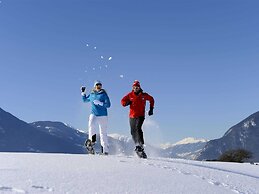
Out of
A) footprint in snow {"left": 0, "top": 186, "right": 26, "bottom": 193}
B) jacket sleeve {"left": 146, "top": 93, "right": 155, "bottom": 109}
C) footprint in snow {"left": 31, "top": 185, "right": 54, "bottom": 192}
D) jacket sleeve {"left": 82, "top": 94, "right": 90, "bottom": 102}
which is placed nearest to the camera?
footprint in snow {"left": 0, "top": 186, "right": 26, "bottom": 193}

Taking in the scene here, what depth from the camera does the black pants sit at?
626 inches

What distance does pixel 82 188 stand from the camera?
27.4 ft

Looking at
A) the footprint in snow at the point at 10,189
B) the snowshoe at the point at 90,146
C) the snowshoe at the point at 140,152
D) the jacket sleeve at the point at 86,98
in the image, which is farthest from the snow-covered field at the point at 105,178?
the jacket sleeve at the point at 86,98

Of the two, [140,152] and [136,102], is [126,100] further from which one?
[140,152]

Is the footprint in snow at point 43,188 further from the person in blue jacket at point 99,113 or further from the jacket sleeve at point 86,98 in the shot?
the jacket sleeve at point 86,98

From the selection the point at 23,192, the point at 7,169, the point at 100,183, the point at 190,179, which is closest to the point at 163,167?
the point at 190,179

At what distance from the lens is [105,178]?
9445 millimetres

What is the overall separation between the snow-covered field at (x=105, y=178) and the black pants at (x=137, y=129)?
3.64m

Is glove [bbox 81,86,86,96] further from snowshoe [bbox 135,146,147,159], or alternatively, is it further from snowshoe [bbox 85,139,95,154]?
snowshoe [bbox 135,146,147,159]

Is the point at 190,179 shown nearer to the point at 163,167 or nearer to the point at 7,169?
the point at 163,167

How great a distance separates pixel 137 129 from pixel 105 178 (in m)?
6.54

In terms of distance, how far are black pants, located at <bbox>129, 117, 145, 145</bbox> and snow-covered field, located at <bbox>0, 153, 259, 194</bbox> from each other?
3.64 metres

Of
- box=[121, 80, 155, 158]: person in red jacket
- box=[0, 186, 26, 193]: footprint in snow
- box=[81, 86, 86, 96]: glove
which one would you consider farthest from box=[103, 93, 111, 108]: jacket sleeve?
box=[0, 186, 26, 193]: footprint in snow

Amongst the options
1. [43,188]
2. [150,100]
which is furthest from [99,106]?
[43,188]
